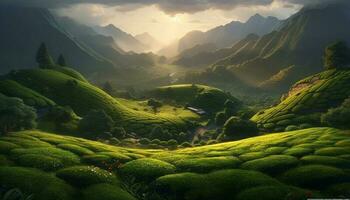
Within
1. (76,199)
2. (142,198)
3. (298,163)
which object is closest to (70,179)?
(76,199)

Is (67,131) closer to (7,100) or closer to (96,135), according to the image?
(96,135)

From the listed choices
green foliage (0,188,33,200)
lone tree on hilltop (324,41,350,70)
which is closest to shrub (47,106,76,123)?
green foliage (0,188,33,200)

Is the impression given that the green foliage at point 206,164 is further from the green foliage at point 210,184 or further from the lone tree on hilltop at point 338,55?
the lone tree on hilltop at point 338,55

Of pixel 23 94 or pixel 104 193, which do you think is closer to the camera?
pixel 104 193

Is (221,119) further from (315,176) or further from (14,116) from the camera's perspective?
(315,176)

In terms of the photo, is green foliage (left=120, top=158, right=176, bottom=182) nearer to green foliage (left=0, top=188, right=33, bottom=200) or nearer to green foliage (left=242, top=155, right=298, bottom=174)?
green foliage (left=242, top=155, right=298, bottom=174)

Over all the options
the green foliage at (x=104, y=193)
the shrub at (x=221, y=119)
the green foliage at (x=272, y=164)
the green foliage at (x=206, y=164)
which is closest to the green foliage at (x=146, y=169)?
the green foliage at (x=206, y=164)

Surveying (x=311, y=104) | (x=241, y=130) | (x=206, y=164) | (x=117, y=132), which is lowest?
(x=206, y=164)

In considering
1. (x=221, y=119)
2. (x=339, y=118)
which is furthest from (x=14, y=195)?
(x=221, y=119)
